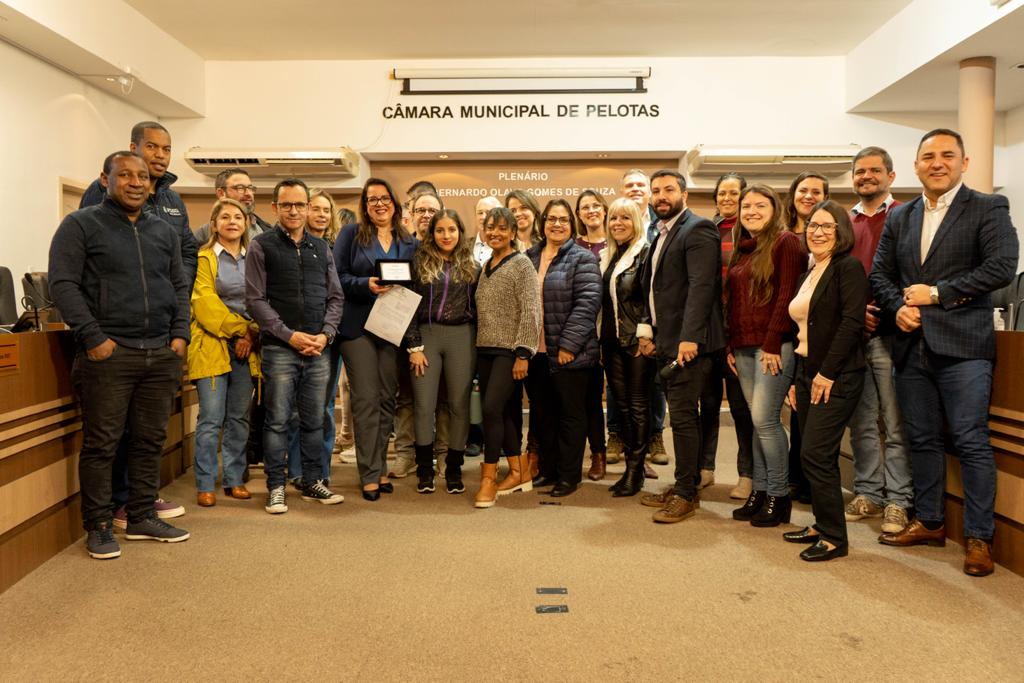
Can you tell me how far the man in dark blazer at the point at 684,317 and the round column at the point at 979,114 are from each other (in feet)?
13.5

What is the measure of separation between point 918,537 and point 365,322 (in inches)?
107

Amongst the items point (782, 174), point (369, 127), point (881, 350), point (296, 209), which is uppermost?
point (369, 127)

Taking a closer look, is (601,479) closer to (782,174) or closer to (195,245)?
(195,245)

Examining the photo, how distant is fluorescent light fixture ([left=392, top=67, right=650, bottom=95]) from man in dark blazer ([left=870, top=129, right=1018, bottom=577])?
4.87 metres

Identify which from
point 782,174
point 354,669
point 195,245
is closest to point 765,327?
point 354,669

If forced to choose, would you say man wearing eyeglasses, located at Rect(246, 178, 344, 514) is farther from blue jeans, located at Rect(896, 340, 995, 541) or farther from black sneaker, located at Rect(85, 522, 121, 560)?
blue jeans, located at Rect(896, 340, 995, 541)

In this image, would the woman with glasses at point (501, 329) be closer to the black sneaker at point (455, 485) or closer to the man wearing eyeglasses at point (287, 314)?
the black sneaker at point (455, 485)

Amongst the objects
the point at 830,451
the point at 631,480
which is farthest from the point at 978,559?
the point at 631,480

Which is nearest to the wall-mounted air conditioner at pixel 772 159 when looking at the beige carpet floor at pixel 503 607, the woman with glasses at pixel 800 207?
the woman with glasses at pixel 800 207

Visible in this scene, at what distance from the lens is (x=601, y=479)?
4.33 metres

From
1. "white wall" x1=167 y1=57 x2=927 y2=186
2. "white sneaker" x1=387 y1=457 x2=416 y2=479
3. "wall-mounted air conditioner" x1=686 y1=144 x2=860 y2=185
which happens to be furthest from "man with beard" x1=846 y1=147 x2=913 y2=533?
"white wall" x1=167 y1=57 x2=927 y2=186

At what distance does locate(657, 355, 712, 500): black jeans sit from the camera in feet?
11.2

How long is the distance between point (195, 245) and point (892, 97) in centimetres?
660

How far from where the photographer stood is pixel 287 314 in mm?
3633
